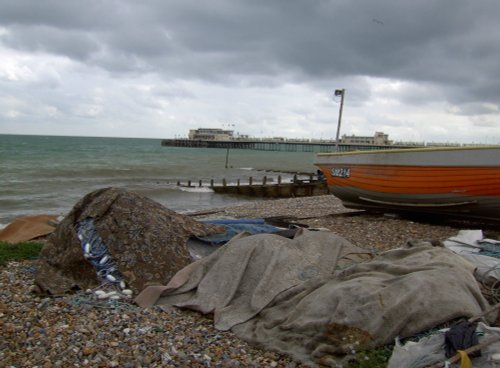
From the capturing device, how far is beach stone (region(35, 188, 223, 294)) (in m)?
6.19

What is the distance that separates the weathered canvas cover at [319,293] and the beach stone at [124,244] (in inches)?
18.9

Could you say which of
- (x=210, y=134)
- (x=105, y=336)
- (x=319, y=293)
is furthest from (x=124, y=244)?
(x=210, y=134)

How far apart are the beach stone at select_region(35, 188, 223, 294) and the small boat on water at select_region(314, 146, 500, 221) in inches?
217

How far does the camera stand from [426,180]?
1034 centimetres

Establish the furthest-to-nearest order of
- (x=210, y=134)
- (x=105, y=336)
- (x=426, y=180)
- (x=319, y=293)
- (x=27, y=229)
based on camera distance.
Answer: (x=210, y=134), (x=27, y=229), (x=426, y=180), (x=319, y=293), (x=105, y=336)

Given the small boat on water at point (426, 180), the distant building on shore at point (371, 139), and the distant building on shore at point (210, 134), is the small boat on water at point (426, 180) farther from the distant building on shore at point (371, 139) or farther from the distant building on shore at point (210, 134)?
the distant building on shore at point (210, 134)

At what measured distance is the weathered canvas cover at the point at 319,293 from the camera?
4.10 metres

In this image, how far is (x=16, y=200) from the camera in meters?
24.1

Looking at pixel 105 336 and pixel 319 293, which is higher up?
pixel 319 293

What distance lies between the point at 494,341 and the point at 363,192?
28.3 feet

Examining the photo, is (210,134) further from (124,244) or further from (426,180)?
(124,244)

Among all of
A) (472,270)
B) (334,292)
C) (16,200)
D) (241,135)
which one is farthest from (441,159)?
(241,135)

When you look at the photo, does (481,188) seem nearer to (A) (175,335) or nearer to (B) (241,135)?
(A) (175,335)

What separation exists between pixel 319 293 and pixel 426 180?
650cm
